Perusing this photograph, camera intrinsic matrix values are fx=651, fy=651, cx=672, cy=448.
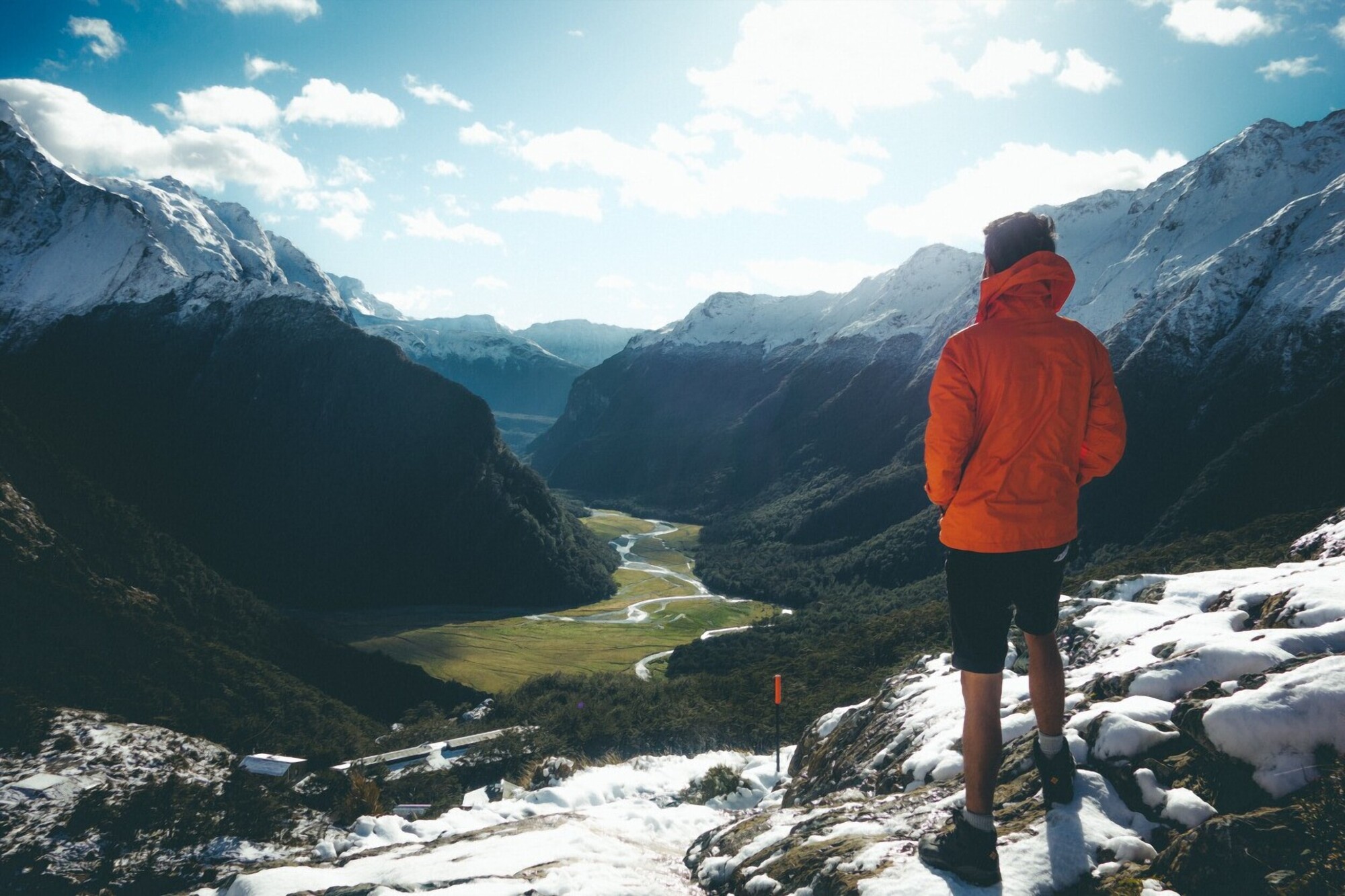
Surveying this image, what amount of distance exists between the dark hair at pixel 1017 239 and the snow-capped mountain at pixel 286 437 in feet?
503

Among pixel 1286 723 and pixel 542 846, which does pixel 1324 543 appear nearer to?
pixel 1286 723

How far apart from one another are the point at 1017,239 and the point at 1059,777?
5073 millimetres

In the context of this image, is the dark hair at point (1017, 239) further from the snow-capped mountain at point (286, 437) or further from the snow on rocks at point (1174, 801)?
the snow-capped mountain at point (286, 437)

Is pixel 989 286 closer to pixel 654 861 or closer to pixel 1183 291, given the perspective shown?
pixel 654 861

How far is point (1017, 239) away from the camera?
231 inches

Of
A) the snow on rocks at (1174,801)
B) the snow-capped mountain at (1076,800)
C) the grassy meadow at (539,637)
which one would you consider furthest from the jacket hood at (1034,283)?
the grassy meadow at (539,637)

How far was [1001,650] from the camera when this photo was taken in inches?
222

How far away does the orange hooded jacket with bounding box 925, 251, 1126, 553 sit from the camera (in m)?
5.51

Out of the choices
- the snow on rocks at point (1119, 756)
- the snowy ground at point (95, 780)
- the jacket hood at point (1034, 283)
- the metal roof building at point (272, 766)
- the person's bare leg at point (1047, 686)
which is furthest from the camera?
the metal roof building at point (272, 766)

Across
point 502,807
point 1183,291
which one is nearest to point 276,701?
point 502,807

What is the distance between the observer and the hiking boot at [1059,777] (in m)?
6.21

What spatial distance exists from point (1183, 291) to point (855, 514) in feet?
295

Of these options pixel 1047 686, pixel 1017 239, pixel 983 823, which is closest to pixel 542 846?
pixel 983 823

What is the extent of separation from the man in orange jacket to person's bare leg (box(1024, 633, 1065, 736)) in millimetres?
363
